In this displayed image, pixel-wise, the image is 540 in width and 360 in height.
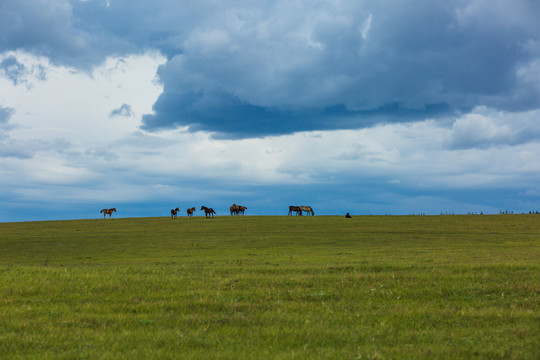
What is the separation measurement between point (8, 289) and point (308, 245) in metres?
36.9

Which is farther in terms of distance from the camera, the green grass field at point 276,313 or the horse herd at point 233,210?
the horse herd at point 233,210

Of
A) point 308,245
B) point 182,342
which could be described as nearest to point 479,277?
point 182,342

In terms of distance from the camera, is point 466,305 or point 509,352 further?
point 466,305

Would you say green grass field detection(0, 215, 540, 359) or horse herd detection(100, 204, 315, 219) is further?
horse herd detection(100, 204, 315, 219)

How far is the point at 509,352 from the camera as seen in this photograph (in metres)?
11.1

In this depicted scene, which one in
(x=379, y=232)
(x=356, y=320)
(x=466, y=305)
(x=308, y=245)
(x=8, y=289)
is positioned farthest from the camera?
(x=379, y=232)

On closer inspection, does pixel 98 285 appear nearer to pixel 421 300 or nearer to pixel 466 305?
pixel 421 300

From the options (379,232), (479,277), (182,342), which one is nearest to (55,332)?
(182,342)

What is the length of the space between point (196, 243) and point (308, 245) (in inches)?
515

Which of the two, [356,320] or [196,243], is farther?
[196,243]

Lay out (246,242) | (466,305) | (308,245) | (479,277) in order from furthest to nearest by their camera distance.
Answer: (246,242)
(308,245)
(479,277)
(466,305)

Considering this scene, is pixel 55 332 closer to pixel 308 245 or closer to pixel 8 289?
pixel 8 289

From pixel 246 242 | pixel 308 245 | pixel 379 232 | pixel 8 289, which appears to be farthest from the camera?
pixel 379 232

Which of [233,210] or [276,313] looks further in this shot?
[233,210]
